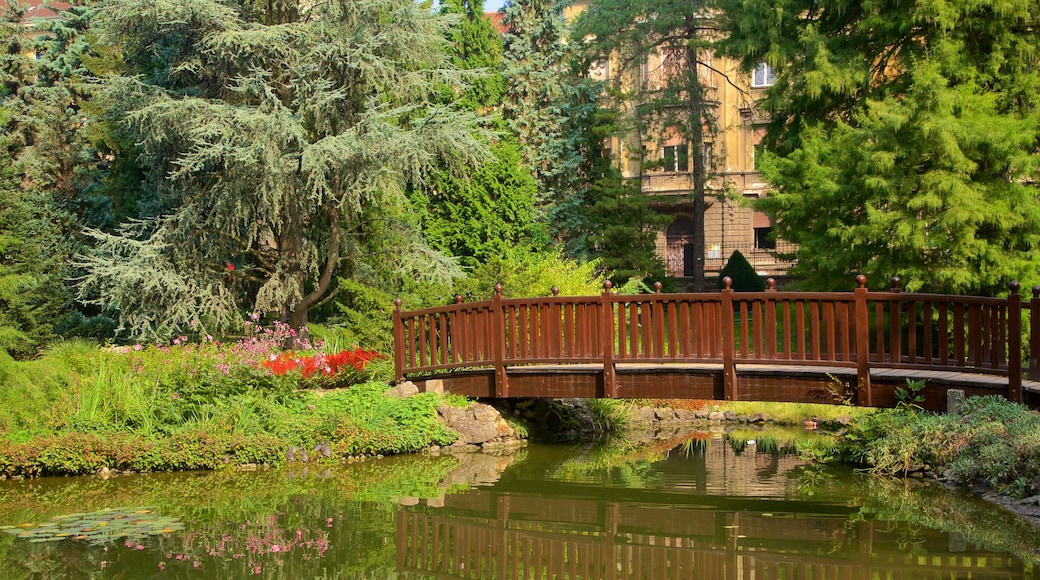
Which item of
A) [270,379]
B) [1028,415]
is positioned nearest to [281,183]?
[270,379]

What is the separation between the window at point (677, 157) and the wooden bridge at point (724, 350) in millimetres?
17012

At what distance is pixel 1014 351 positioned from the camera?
9766mm

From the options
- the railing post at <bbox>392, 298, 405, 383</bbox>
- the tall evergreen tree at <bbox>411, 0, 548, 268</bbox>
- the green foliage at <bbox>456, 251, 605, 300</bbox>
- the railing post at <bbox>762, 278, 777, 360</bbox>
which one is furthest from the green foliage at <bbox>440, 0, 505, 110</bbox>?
the railing post at <bbox>762, 278, 777, 360</bbox>

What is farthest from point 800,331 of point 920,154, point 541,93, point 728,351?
point 541,93

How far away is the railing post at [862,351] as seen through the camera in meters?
10.6

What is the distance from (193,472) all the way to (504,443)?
3.80 metres

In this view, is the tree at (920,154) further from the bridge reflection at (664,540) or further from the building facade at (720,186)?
the building facade at (720,186)

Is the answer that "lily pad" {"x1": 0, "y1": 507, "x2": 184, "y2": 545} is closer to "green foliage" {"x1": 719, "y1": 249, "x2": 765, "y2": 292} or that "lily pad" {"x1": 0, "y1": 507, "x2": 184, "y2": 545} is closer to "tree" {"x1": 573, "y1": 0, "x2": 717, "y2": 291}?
"tree" {"x1": 573, "y1": 0, "x2": 717, "y2": 291}

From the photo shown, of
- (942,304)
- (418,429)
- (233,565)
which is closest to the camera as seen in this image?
(233,565)

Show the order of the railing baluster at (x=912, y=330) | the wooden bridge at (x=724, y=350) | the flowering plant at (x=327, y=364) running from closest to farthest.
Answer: the railing baluster at (x=912, y=330) → the wooden bridge at (x=724, y=350) → the flowering plant at (x=327, y=364)

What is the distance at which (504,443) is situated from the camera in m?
13.3

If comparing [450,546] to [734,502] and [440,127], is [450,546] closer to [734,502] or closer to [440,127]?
[734,502]

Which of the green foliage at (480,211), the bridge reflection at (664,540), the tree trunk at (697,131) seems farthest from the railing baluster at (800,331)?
the tree trunk at (697,131)

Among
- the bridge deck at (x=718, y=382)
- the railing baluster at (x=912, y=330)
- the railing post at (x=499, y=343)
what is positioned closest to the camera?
the railing baluster at (x=912, y=330)
